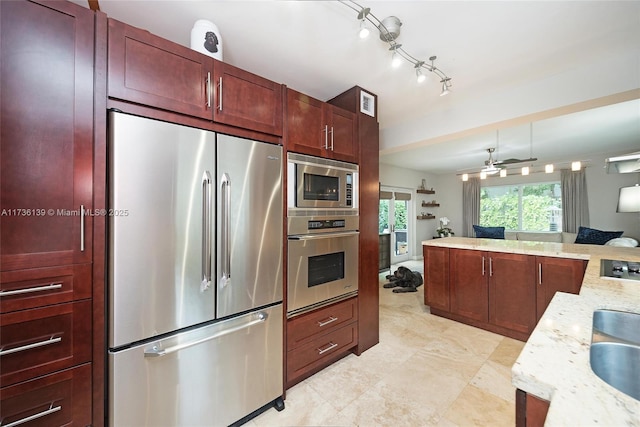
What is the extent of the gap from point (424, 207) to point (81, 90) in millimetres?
7529

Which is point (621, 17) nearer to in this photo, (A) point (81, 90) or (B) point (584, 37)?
(B) point (584, 37)

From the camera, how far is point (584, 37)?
64.6 inches

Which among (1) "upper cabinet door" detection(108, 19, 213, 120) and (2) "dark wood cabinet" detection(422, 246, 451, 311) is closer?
(1) "upper cabinet door" detection(108, 19, 213, 120)

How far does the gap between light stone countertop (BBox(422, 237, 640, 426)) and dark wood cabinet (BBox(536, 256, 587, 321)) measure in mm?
1263

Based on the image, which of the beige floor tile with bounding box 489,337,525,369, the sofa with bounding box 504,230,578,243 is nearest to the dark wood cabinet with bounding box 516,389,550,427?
the beige floor tile with bounding box 489,337,525,369

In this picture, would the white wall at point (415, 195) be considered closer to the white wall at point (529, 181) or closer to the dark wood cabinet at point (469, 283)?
the white wall at point (529, 181)

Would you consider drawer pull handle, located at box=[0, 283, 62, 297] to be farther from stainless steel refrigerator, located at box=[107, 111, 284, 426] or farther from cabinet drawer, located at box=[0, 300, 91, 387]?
stainless steel refrigerator, located at box=[107, 111, 284, 426]

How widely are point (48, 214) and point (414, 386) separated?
243cm

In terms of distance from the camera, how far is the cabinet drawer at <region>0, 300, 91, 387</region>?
95 cm

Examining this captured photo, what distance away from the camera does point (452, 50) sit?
1771mm

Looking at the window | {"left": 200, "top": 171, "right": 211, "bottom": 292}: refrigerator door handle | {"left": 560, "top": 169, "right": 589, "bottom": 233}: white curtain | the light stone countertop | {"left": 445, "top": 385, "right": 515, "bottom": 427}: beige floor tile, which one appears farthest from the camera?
the window

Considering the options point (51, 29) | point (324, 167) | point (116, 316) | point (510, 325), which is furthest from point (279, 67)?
point (510, 325)

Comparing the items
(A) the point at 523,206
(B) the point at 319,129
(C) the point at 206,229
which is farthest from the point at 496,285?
(A) the point at 523,206

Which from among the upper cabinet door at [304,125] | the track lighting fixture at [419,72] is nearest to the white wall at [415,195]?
the track lighting fixture at [419,72]
